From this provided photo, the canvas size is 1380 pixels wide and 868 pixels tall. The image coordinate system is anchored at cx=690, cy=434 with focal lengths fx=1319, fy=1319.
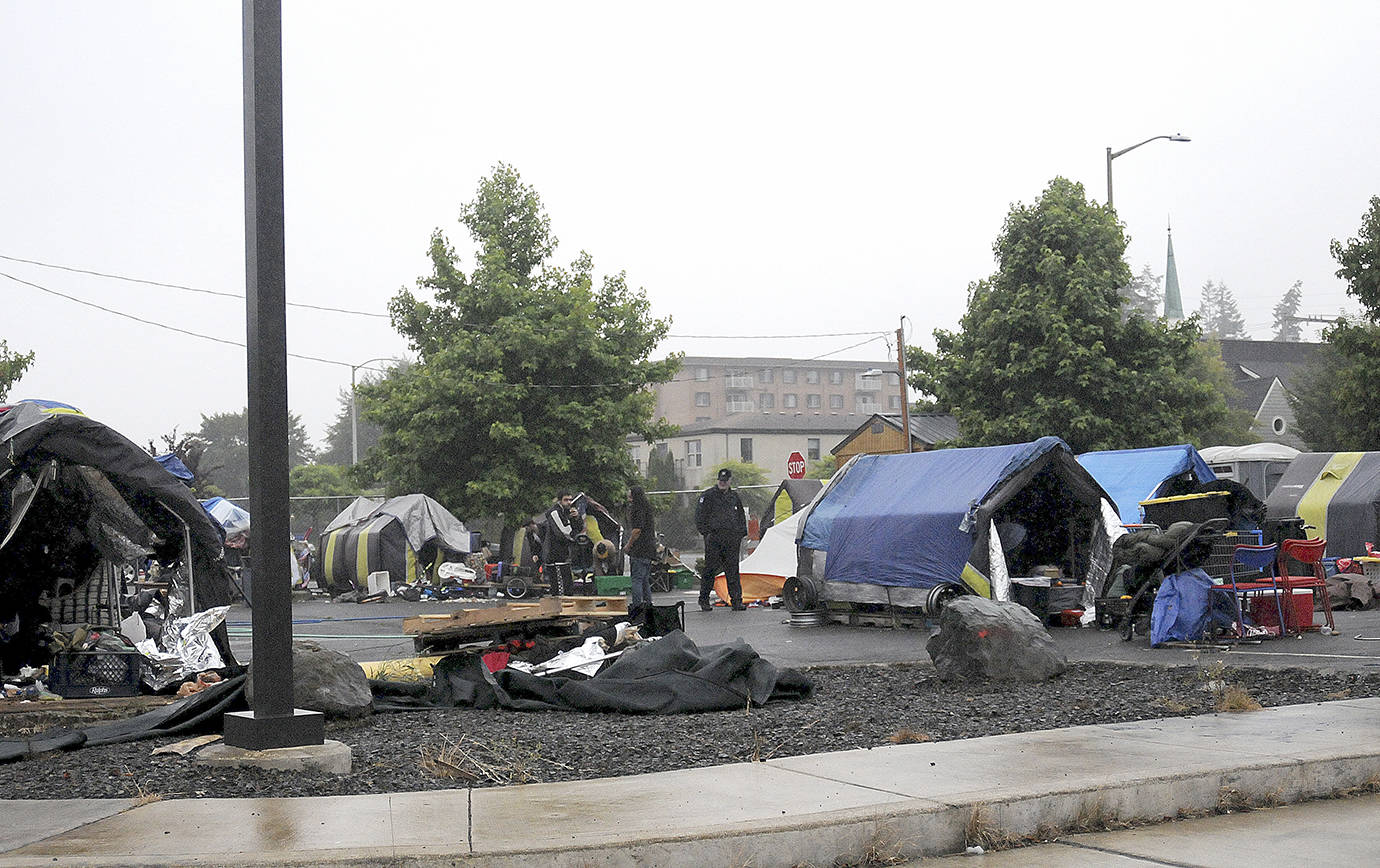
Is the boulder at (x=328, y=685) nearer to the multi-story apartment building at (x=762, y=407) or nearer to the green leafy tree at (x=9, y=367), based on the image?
the green leafy tree at (x=9, y=367)

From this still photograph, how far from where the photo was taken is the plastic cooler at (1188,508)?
49.3 feet

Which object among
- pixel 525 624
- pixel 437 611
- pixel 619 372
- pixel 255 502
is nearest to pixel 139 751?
pixel 255 502

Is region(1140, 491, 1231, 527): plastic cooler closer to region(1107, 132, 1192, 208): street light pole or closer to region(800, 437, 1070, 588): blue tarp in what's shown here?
region(800, 437, 1070, 588): blue tarp

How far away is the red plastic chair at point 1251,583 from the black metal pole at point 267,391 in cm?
992

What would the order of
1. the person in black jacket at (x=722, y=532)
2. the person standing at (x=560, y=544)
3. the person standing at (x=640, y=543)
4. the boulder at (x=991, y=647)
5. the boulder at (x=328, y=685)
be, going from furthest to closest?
1. the person standing at (x=560, y=544)
2. the person in black jacket at (x=722, y=532)
3. the person standing at (x=640, y=543)
4. the boulder at (x=991, y=647)
5. the boulder at (x=328, y=685)

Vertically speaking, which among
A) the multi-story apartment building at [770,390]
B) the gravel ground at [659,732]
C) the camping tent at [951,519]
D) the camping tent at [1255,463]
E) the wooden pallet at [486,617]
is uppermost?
the multi-story apartment building at [770,390]

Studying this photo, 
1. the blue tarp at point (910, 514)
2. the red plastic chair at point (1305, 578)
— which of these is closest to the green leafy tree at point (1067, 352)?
the blue tarp at point (910, 514)

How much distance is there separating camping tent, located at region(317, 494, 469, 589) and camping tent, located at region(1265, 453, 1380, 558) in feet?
56.5

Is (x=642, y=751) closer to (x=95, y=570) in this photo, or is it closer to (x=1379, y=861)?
(x=1379, y=861)

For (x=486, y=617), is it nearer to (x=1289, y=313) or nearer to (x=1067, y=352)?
(x=1067, y=352)

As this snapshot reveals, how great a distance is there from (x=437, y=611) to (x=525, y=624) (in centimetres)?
1145

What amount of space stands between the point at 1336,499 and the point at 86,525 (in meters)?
19.5

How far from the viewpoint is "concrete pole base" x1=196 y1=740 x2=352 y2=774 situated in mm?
6566

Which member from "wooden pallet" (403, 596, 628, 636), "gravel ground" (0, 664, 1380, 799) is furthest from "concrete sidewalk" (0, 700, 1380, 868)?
"wooden pallet" (403, 596, 628, 636)
